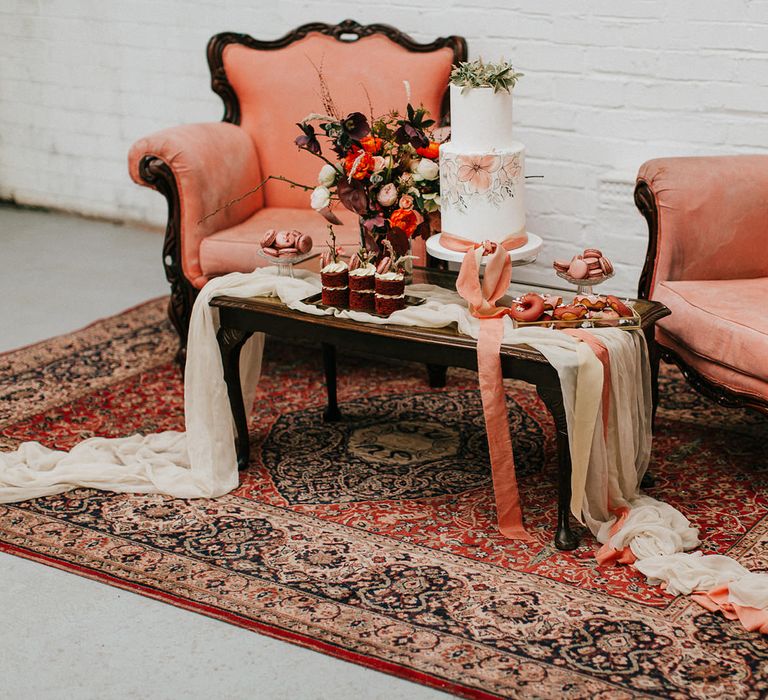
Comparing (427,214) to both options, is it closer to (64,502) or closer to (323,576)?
(323,576)

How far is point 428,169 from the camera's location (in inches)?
102

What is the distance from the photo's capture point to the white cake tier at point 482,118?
2.46m

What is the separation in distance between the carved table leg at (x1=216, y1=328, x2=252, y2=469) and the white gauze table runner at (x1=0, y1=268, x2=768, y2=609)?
0.07 feet

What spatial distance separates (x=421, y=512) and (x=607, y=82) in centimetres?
177

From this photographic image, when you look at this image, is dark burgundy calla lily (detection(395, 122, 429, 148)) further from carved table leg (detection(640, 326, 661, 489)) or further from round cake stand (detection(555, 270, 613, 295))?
carved table leg (detection(640, 326, 661, 489))

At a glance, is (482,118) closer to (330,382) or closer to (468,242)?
(468,242)

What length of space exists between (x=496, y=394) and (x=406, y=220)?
526mm

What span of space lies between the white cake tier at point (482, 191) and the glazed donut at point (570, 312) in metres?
0.26

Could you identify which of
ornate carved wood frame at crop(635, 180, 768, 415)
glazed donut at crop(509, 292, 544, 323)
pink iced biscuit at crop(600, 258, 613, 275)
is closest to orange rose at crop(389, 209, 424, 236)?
glazed donut at crop(509, 292, 544, 323)

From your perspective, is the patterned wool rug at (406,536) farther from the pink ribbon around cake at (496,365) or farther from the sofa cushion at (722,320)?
the sofa cushion at (722,320)

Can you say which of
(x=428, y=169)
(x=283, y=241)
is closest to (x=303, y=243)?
(x=283, y=241)

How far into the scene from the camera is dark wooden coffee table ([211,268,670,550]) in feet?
7.49

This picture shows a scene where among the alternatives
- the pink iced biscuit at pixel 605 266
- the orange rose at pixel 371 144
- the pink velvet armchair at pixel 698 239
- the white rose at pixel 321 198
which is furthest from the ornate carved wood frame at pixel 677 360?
the white rose at pixel 321 198

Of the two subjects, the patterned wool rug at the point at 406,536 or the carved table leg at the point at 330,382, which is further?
the carved table leg at the point at 330,382
